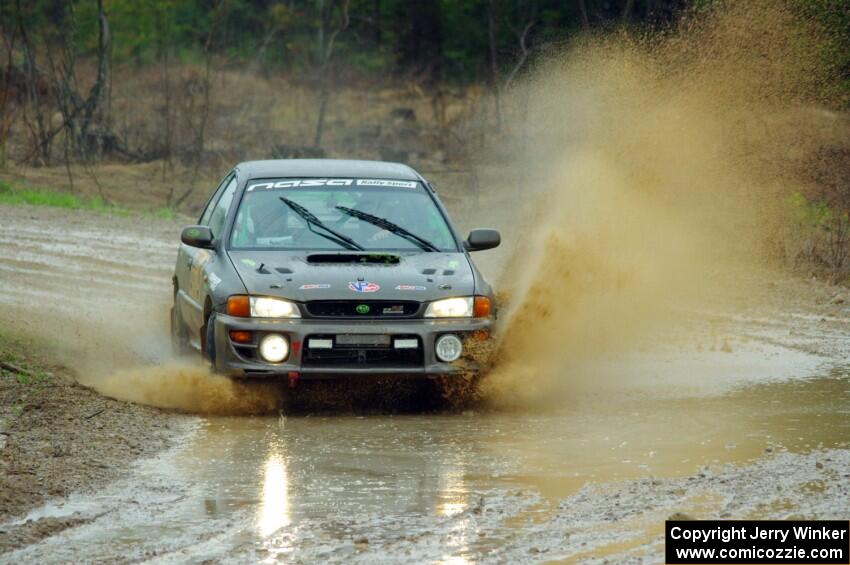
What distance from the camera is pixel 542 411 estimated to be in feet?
31.0

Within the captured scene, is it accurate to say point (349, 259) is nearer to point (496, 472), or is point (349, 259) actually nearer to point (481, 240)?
point (481, 240)

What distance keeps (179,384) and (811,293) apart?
8.45 m

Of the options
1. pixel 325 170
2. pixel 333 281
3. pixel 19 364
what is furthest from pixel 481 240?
pixel 19 364

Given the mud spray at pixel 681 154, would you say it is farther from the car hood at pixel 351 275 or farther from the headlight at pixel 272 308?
the headlight at pixel 272 308

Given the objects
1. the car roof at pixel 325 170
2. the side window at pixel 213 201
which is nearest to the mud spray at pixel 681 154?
the car roof at pixel 325 170

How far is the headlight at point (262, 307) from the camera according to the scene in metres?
8.98

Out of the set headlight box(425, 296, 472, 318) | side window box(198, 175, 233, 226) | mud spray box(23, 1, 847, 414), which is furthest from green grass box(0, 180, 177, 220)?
headlight box(425, 296, 472, 318)

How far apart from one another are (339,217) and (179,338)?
1.78m

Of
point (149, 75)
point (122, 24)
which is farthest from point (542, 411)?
point (122, 24)

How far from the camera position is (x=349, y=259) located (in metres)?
9.50

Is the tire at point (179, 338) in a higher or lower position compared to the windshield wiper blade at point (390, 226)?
lower

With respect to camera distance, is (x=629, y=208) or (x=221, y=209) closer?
(x=221, y=209)

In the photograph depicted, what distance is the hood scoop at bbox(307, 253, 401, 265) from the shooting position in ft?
31.0

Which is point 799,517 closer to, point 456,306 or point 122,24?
point 456,306
